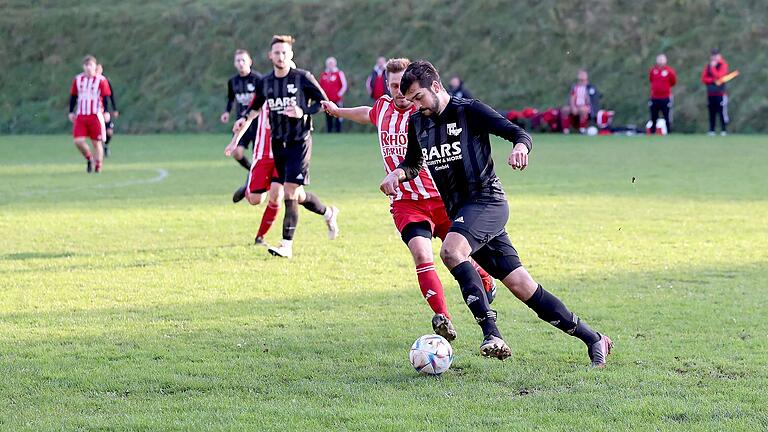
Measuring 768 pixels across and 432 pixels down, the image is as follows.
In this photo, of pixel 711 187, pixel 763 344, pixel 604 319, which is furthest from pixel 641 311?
pixel 711 187

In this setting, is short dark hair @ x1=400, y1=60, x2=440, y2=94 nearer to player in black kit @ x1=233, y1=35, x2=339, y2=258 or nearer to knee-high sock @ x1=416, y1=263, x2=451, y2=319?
knee-high sock @ x1=416, y1=263, x2=451, y2=319

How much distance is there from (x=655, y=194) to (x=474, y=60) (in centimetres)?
2279

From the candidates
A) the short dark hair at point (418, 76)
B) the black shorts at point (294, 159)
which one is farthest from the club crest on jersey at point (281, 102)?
the short dark hair at point (418, 76)

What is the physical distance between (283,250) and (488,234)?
451cm

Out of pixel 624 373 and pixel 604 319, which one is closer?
pixel 624 373

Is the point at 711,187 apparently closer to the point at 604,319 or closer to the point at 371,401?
the point at 604,319

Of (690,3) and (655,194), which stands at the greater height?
(690,3)

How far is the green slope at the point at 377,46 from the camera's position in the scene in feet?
115

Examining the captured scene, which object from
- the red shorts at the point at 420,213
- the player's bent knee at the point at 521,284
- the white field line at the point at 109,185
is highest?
the red shorts at the point at 420,213

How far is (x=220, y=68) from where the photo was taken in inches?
1649

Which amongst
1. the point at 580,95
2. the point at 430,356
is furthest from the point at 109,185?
the point at 580,95

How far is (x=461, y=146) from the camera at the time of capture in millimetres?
5992

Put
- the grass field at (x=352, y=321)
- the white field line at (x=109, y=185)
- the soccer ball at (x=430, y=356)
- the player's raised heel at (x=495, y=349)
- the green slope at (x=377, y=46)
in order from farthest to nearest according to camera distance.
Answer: the green slope at (x=377, y=46) < the white field line at (x=109, y=185) < the soccer ball at (x=430, y=356) < the player's raised heel at (x=495, y=349) < the grass field at (x=352, y=321)

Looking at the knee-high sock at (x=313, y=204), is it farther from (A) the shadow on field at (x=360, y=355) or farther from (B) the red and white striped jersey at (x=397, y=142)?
(B) the red and white striped jersey at (x=397, y=142)
